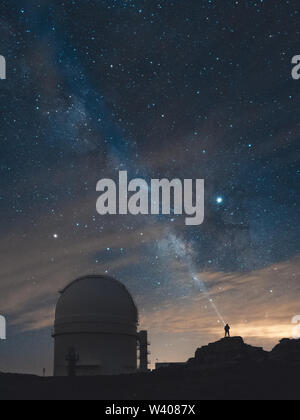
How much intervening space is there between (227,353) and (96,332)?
30.5ft

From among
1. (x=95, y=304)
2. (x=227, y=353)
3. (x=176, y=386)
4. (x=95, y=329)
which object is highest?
(x=95, y=304)

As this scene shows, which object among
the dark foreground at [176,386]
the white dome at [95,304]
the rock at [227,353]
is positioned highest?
the white dome at [95,304]

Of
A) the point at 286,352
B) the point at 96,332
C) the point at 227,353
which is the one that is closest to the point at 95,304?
the point at 96,332

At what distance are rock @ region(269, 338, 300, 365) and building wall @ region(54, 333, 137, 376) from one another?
10437mm

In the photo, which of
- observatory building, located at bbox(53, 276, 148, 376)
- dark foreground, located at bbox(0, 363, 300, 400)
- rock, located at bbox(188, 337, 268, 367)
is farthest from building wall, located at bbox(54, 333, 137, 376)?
dark foreground, located at bbox(0, 363, 300, 400)

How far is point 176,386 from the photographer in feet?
78.1

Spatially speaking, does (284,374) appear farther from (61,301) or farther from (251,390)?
(61,301)

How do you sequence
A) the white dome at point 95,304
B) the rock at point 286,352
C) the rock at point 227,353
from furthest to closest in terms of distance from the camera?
the white dome at point 95,304 → the rock at point 227,353 → the rock at point 286,352

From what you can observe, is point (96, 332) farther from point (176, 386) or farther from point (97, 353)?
point (176, 386)

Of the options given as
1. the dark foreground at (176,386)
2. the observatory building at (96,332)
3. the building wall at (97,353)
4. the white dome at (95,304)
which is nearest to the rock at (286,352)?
the dark foreground at (176,386)

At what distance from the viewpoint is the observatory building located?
3269cm

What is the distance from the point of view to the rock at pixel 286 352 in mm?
28391

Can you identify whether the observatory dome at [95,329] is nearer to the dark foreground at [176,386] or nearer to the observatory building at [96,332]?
the observatory building at [96,332]
